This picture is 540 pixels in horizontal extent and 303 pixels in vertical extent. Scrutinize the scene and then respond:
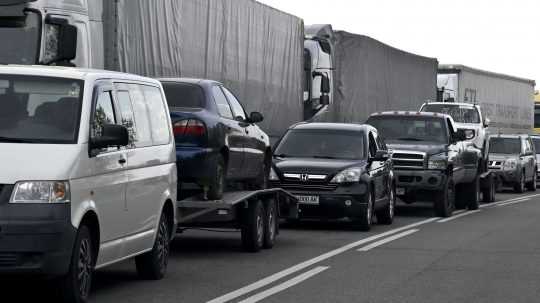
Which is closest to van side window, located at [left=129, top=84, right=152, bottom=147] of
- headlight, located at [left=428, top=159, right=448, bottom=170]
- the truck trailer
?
headlight, located at [left=428, top=159, right=448, bottom=170]

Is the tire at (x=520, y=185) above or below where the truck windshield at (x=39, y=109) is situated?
below

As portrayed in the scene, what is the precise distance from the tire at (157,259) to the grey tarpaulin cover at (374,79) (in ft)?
58.1

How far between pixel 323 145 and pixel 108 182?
37.3ft

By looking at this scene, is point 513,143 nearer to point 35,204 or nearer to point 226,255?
point 226,255

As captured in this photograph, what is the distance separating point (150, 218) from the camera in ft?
40.8

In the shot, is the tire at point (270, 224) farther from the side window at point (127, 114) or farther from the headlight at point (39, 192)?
the headlight at point (39, 192)

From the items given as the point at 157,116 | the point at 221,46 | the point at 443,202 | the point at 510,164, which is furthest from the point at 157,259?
the point at 510,164

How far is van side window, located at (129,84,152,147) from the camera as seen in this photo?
12237 millimetres

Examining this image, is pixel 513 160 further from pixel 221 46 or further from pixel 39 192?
pixel 39 192

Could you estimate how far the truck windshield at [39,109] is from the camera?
10.5 meters

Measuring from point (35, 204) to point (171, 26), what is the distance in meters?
10.3

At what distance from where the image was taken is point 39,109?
10781mm

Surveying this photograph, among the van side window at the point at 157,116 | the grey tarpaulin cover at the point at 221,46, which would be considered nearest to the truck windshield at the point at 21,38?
the grey tarpaulin cover at the point at 221,46

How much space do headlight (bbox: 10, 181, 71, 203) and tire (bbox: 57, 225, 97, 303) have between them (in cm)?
43
